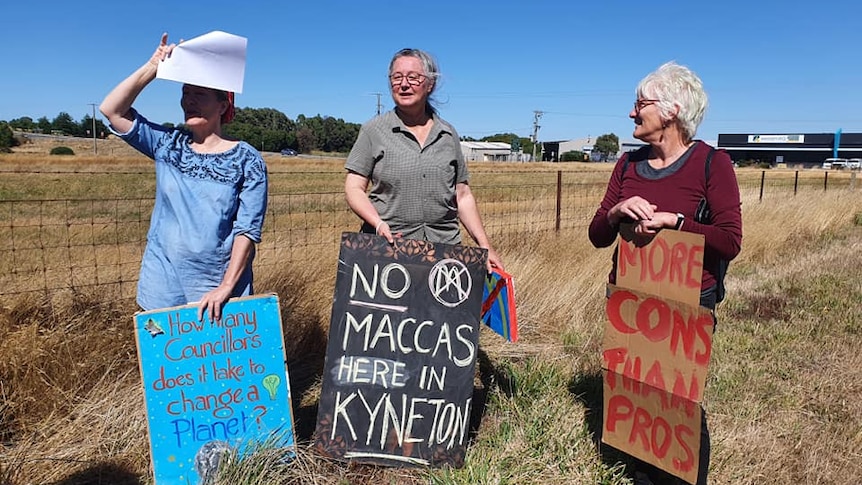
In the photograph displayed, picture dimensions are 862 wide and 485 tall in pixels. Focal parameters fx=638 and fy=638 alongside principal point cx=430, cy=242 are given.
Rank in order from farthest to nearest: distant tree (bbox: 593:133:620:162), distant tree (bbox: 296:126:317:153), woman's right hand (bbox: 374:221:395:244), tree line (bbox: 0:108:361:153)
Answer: distant tree (bbox: 593:133:620:162), distant tree (bbox: 296:126:317:153), tree line (bbox: 0:108:361:153), woman's right hand (bbox: 374:221:395:244)

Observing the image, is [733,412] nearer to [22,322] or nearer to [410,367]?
[410,367]

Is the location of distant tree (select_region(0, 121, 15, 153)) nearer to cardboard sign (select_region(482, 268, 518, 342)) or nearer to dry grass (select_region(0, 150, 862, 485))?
dry grass (select_region(0, 150, 862, 485))

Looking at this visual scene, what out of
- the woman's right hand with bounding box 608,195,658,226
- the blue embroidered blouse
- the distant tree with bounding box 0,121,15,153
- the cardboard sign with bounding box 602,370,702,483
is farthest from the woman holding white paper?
the distant tree with bounding box 0,121,15,153

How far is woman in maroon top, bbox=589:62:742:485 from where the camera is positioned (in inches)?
103

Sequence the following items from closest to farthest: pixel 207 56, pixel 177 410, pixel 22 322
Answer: pixel 207 56 < pixel 177 410 < pixel 22 322

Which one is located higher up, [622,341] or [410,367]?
[622,341]

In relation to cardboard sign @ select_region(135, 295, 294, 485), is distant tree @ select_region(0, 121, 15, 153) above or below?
above

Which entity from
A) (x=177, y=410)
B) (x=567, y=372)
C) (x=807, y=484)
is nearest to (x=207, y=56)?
(x=177, y=410)

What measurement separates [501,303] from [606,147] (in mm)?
111311

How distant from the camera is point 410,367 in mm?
3018

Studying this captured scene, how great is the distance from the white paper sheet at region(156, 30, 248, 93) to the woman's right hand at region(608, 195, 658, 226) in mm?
1689

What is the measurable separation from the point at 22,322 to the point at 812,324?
19.8 feet

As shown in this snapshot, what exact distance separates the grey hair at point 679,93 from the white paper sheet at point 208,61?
5.58 ft

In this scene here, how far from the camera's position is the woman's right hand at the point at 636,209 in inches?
105
